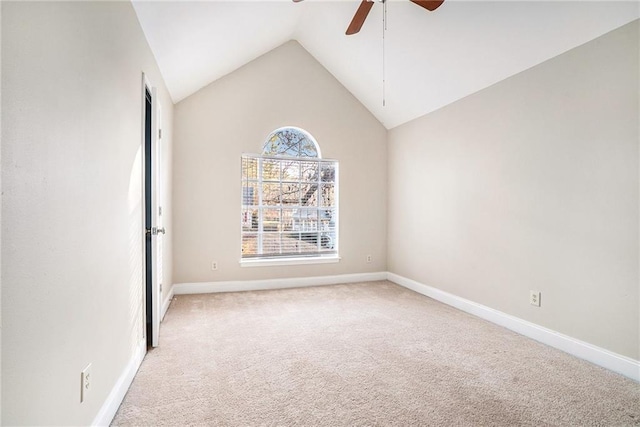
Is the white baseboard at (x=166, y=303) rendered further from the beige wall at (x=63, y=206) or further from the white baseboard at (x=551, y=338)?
the white baseboard at (x=551, y=338)

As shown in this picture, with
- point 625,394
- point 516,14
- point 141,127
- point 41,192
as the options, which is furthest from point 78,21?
point 625,394

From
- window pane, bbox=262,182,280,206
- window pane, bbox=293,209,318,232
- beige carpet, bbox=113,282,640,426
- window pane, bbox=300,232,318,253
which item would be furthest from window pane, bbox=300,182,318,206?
beige carpet, bbox=113,282,640,426

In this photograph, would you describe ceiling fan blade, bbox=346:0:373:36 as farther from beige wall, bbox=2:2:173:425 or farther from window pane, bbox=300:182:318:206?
window pane, bbox=300:182:318:206

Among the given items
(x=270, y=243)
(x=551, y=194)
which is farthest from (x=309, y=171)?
(x=551, y=194)

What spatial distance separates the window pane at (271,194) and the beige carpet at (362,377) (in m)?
1.73

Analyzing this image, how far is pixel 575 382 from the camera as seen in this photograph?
2100mm

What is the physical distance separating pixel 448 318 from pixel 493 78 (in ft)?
7.93

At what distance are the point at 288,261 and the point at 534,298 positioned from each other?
289cm

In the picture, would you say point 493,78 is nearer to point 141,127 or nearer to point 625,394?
point 625,394

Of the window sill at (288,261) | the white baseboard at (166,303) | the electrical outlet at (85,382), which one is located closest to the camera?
the electrical outlet at (85,382)

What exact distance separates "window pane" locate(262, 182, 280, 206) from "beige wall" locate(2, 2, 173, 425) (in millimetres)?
→ 2606

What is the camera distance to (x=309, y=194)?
483 cm

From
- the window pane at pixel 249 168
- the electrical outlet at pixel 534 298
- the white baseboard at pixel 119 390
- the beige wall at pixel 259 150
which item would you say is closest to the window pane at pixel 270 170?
the window pane at pixel 249 168

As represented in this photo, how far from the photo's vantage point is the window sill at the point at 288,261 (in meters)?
4.41
